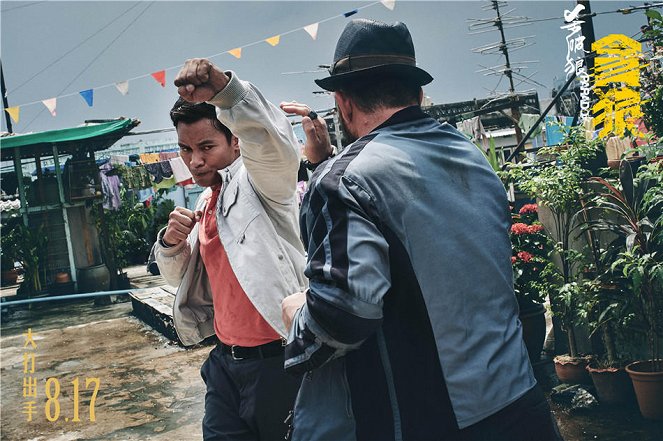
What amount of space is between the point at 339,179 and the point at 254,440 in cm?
138

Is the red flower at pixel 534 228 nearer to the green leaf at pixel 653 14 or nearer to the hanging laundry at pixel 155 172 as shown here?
the green leaf at pixel 653 14

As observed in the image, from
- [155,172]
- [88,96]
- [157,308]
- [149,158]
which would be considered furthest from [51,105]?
[149,158]

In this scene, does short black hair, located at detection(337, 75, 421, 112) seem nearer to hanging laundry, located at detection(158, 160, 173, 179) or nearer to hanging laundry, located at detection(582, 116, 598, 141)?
hanging laundry, located at detection(582, 116, 598, 141)

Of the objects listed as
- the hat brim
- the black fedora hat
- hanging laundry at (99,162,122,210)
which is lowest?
the hat brim

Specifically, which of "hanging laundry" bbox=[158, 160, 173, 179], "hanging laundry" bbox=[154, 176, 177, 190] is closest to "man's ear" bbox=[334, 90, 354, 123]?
"hanging laundry" bbox=[154, 176, 177, 190]

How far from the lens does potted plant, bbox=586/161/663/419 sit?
171 inches

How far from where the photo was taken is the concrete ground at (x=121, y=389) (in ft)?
15.6

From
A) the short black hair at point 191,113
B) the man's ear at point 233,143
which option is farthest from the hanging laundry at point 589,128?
the short black hair at point 191,113

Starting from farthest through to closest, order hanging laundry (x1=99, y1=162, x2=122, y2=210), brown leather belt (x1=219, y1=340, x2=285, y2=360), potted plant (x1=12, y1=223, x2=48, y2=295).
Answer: hanging laundry (x1=99, y1=162, x2=122, y2=210)
potted plant (x1=12, y1=223, x2=48, y2=295)
brown leather belt (x1=219, y1=340, x2=285, y2=360)

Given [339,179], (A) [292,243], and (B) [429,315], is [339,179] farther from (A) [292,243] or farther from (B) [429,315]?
(A) [292,243]

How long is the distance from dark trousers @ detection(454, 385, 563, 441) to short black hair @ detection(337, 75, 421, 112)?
801mm

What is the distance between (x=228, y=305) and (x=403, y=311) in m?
1.16

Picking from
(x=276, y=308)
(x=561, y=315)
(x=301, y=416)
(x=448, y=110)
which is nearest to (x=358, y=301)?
(x=301, y=416)

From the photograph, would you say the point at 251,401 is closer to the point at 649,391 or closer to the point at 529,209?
the point at 649,391
